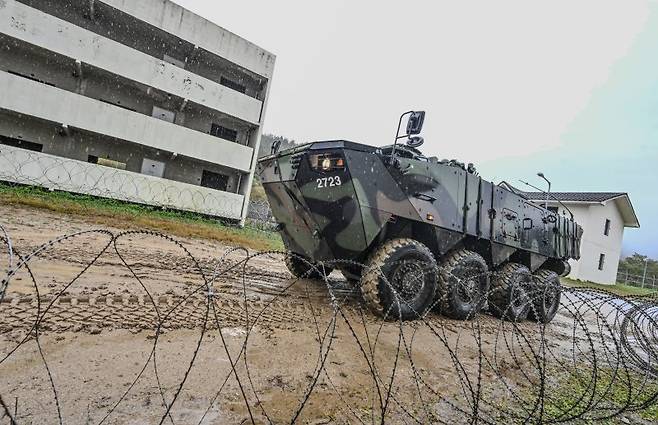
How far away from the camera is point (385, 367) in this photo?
363 centimetres

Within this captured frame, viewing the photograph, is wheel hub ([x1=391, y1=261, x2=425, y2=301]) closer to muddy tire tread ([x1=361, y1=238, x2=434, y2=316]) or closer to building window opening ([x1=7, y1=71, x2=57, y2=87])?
muddy tire tread ([x1=361, y1=238, x2=434, y2=316])

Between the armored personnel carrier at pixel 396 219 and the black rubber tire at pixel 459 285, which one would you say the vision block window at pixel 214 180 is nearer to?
the armored personnel carrier at pixel 396 219

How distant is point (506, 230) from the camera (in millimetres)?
7238

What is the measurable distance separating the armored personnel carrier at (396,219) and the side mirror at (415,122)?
1cm

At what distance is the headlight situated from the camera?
15.8 ft

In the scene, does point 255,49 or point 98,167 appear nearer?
point 98,167

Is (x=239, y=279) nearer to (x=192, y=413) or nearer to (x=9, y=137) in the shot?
(x=192, y=413)

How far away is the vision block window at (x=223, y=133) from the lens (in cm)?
1852

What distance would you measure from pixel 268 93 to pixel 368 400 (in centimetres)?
1809

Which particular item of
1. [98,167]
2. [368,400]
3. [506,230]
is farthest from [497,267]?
[98,167]

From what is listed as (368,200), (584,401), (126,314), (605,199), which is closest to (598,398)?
(584,401)

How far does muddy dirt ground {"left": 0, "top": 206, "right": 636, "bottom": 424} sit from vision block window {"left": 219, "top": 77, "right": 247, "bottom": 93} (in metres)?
14.6

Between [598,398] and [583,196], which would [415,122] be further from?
[583,196]

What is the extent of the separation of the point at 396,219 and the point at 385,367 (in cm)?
229
